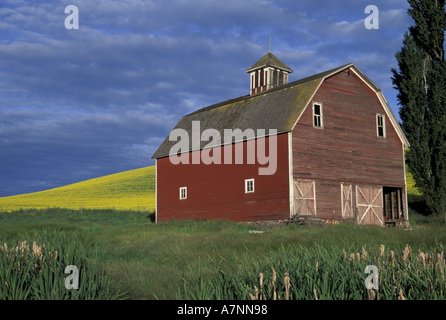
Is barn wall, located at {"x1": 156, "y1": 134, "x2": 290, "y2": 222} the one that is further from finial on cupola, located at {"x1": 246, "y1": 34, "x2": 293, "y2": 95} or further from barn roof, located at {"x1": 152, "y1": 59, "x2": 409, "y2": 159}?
finial on cupola, located at {"x1": 246, "y1": 34, "x2": 293, "y2": 95}

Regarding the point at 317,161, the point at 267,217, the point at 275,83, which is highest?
the point at 275,83

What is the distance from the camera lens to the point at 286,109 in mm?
25453

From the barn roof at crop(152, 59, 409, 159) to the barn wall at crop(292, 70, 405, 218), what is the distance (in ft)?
1.41

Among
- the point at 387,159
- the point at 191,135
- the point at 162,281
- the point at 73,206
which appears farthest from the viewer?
the point at 73,206

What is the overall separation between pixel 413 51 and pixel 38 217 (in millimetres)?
29640

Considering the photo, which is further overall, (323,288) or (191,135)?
(191,135)

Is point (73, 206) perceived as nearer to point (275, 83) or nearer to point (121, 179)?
point (121, 179)

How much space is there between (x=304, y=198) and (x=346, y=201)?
304 cm

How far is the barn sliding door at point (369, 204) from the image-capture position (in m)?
26.1

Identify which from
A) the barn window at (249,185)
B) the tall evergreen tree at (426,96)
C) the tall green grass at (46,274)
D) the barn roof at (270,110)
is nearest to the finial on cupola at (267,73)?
the barn roof at (270,110)

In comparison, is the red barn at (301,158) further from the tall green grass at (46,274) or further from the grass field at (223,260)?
the tall green grass at (46,274)

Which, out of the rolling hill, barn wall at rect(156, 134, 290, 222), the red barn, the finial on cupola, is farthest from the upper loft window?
the rolling hill

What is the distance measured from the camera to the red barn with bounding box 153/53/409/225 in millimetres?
24312
